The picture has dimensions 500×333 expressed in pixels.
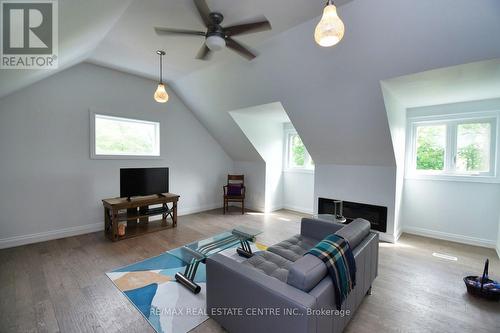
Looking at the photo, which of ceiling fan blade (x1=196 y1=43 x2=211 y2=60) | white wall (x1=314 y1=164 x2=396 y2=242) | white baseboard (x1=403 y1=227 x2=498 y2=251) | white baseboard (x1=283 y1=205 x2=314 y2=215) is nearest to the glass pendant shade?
ceiling fan blade (x1=196 y1=43 x2=211 y2=60)

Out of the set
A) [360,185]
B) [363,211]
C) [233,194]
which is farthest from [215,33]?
[233,194]

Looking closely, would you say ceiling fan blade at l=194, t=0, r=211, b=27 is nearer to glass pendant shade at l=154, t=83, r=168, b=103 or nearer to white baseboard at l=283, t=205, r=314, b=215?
glass pendant shade at l=154, t=83, r=168, b=103

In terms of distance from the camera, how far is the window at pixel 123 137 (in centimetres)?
392

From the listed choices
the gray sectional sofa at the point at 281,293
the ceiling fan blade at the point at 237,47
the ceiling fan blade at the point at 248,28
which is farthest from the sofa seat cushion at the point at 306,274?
the ceiling fan blade at the point at 237,47

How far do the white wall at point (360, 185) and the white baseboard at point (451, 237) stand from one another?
80 centimetres

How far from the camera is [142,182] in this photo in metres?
3.88

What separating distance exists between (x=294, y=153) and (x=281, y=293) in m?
4.78

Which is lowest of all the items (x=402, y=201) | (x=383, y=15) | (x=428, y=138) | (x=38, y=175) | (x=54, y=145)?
(x=402, y=201)

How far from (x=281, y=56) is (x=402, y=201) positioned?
3.46 metres

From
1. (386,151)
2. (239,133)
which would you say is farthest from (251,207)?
(386,151)

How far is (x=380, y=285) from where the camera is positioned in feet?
7.89

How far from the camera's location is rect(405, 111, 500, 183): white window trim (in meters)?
3.36

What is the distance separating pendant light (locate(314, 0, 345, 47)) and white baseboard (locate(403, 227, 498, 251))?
165 inches

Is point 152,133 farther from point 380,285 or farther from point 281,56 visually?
point 380,285
